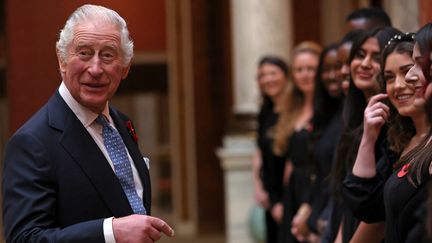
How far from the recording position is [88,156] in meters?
2.90

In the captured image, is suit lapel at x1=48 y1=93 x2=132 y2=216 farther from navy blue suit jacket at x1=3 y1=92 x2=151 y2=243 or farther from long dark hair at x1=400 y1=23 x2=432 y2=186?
long dark hair at x1=400 y1=23 x2=432 y2=186

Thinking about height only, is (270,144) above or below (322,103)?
below

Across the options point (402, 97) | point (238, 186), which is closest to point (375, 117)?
point (402, 97)

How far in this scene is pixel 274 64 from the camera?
7.31 metres

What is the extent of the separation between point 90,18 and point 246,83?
261 inches

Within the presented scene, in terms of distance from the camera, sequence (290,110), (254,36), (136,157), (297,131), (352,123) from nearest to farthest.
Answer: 1. (136,157)
2. (352,123)
3. (297,131)
4. (290,110)
5. (254,36)

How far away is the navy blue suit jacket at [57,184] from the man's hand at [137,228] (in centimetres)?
6

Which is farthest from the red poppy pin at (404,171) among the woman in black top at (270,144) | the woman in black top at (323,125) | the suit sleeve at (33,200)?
the woman in black top at (270,144)

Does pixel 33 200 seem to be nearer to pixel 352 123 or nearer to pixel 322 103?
pixel 352 123

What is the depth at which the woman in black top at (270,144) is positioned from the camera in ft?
23.0

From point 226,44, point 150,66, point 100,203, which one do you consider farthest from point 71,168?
point 150,66

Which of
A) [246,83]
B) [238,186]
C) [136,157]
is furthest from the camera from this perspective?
[246,83]

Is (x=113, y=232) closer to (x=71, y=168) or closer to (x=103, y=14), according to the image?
(x=71, y=168)

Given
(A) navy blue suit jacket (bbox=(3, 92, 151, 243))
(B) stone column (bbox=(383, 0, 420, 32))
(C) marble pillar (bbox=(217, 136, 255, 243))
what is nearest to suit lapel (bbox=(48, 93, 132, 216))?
(A) navy blue suit jacket (bbox=(3, 92, 151, 243))
